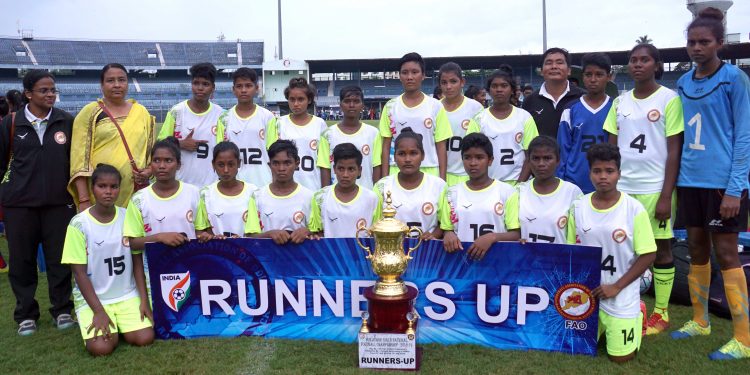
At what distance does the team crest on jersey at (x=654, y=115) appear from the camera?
3910mm

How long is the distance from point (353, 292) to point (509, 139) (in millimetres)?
1850

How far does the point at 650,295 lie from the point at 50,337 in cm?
478

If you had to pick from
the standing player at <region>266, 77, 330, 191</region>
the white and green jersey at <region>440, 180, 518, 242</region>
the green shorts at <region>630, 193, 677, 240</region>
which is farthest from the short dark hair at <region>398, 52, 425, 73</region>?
the green shorts at <region>630, 193, 677, 240</region>

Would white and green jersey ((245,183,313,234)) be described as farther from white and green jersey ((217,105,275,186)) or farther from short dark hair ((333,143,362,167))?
white and green jersey ((217,105,275,186))

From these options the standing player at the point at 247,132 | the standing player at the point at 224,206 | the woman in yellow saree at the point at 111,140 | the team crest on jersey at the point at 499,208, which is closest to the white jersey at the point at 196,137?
the standing player at the point at 247,132

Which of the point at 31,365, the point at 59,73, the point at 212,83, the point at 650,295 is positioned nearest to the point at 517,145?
the point at 650,295

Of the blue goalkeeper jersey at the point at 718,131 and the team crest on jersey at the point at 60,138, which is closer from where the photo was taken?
the blue goalkeeper jersey at the point at 718,131

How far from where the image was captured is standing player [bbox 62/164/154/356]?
3780mm

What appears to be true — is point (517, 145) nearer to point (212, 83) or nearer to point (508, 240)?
point (508, 240)

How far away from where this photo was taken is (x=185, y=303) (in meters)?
4.00

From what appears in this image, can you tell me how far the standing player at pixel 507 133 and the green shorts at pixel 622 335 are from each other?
5.01ft

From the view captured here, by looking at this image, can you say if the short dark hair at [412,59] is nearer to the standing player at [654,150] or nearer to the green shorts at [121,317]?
the standing player at [654,150]

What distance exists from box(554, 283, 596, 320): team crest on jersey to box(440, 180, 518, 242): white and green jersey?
55cm

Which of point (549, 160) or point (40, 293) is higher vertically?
point (549, 160)
